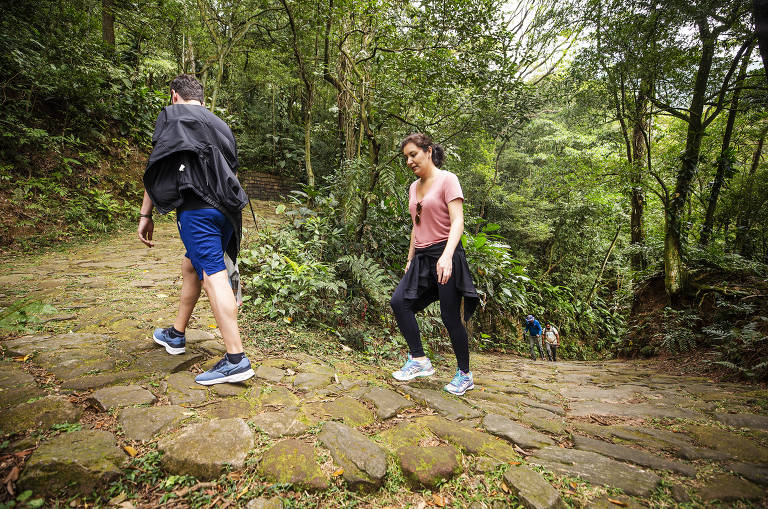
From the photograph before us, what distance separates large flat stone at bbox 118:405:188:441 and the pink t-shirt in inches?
75.0

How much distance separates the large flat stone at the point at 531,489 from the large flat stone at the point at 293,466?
0.81 m

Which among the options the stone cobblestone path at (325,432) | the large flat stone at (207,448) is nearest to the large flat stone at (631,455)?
the stone cobblestone path at (325,432)

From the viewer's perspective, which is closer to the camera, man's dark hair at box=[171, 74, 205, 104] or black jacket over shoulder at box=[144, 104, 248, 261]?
black jacket over shoulder at box=[144, 104, 248, 261]

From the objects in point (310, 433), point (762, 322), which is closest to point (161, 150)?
point (310, 433)

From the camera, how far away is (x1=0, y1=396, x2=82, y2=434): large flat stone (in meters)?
1.37

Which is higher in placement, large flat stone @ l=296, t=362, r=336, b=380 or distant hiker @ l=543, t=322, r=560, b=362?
large flat stone @ l=296, t=362, r=336, b=380

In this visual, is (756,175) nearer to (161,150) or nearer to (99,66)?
(161,150)

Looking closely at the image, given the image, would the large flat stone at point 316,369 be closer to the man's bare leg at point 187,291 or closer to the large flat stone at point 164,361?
the large flat stone at point 164,361

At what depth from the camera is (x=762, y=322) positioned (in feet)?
12.4

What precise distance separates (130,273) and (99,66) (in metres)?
5.99

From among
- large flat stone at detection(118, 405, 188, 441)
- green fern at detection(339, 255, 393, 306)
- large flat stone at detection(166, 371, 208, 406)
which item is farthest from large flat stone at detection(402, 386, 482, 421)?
green fern at detection(339, 255, 393, 306)

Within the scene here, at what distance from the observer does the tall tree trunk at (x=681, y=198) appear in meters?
5.34

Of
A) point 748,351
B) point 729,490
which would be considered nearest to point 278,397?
point 729,490

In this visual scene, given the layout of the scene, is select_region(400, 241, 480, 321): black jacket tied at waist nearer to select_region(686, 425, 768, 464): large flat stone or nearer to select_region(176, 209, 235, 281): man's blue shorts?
select_region(176, 209, 235, 281): man's blue shorts
